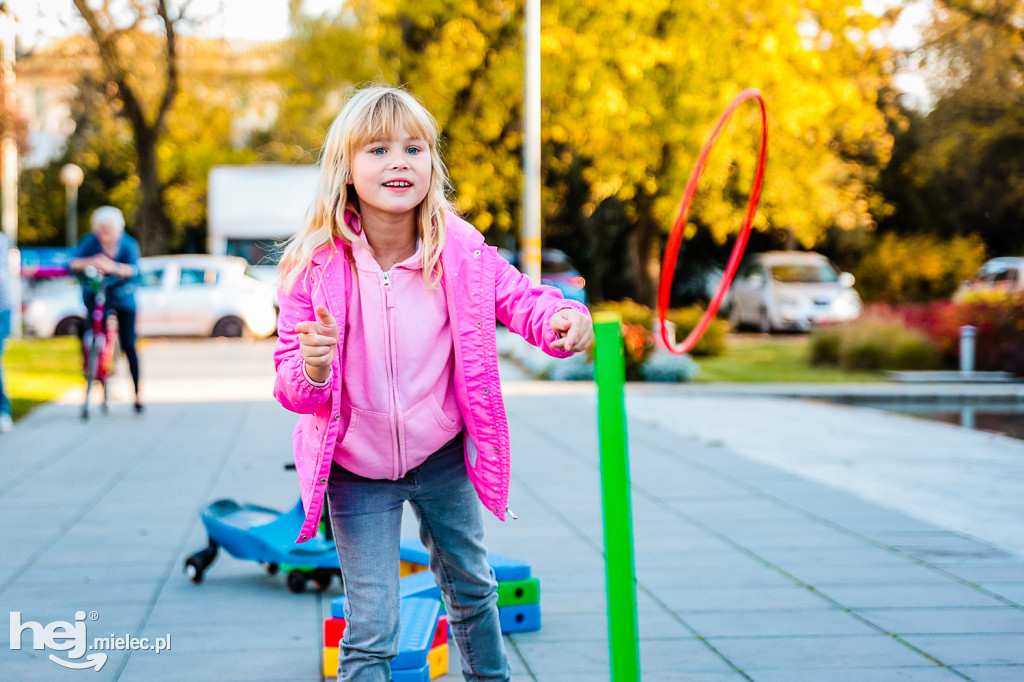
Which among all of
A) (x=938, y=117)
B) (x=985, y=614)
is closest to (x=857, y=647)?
(x=985, y=614)

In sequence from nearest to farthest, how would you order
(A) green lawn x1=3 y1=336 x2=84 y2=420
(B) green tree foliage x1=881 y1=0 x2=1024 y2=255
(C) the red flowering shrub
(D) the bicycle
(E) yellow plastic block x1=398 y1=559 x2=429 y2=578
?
(E) yellow plastic block x1=398 y1=559 x2=429 y2=578, (D) the bicycle, (A) green lawn x1=3 y1=336 x2=84 y2=420, (C) the red flowering shrub, (B) green tree foliage x1=881 y1=0 x2=1024 y2=255

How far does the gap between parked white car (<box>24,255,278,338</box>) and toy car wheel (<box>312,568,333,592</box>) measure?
17.8 meters

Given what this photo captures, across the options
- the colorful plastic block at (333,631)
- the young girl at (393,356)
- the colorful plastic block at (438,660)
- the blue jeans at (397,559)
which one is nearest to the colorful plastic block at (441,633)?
the colorful plastic block at (438,660)

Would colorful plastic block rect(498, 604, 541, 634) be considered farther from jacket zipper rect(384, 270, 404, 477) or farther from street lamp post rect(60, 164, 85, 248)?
street lamp post rect(60, 164, 85, 248)

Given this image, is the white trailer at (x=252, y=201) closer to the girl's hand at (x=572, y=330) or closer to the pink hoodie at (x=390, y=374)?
the pink hoodie at (x=390, y=374)

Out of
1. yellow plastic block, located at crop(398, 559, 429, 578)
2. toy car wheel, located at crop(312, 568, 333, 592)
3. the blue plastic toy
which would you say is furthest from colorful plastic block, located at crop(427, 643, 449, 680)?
toy car wheel, located at crop(312, 568, 333, 592)

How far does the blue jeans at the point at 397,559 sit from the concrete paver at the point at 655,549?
0.89 m

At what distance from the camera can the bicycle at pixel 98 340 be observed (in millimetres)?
10531

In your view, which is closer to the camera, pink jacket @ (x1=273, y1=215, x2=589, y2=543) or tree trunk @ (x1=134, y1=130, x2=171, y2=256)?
pink jacket @ (x1=273, y1=215, x2=589, y2=543)

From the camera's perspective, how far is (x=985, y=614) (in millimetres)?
4766

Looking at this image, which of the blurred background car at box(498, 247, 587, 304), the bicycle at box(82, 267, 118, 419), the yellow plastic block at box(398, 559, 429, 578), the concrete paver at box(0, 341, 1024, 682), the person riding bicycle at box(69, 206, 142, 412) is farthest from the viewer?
the blurred background car at box(498, 247, 587, 304)

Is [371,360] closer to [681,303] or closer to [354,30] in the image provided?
[354,30]

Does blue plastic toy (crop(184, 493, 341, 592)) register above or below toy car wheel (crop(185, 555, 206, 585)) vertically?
above

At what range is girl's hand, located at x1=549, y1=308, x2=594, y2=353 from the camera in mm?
2885
